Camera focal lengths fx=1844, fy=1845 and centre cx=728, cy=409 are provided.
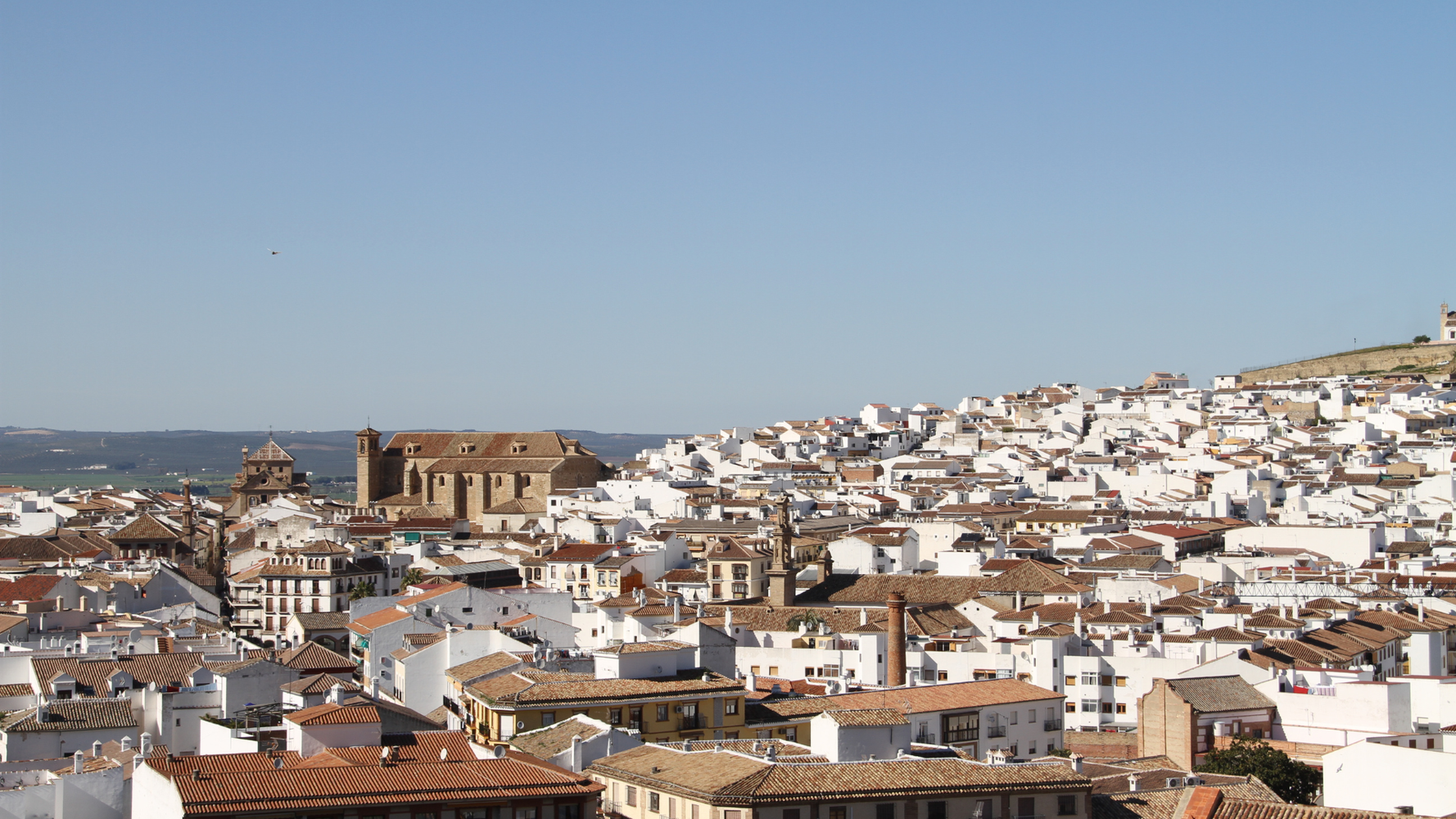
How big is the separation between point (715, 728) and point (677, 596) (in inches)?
804

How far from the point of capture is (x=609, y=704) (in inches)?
1145

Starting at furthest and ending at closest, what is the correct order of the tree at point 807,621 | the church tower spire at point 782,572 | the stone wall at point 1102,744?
the church tower spire at point 782,572
the tree at point 807,621
the stone wall at point 1102,744

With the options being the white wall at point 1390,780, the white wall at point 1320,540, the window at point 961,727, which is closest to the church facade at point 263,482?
the white wall at point 1320,540

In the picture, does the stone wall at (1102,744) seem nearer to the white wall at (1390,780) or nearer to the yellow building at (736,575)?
the white wall at (1390,780)

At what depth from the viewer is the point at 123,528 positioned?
242ft

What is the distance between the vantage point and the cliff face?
119875 mm

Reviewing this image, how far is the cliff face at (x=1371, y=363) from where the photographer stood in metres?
120

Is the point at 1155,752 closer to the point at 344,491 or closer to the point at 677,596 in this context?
the point at 677,596

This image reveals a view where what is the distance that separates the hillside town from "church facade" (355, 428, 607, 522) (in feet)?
0.81

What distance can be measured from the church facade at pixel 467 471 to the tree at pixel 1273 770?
5900 centimetres

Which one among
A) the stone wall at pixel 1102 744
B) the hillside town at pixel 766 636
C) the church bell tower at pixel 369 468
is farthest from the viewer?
the church bell tower at pixel 369 468

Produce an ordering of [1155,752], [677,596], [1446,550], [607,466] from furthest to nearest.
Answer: [607,466] < [1446,550] < [677,596] < [1155,752]

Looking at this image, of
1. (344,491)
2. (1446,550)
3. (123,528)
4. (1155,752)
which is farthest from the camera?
(344,491)

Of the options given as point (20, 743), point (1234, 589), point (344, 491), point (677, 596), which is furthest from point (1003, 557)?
point (344, 491)
